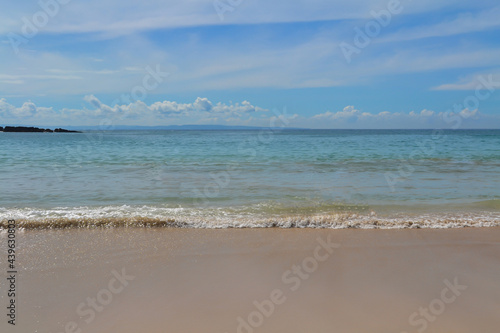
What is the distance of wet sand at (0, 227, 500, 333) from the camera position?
392cm

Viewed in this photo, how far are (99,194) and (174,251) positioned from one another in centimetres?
579

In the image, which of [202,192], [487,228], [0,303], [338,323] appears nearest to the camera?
[338,323]

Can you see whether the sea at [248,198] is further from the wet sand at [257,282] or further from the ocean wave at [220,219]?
the wet sand at [257,282]

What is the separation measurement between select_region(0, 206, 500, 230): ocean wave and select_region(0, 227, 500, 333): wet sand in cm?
57

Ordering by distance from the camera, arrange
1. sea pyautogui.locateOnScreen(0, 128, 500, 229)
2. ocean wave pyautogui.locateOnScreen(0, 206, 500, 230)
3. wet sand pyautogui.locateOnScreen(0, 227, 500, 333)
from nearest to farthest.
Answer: wet sand pyautogui.locateOnScreen(0, 227, 500, 333) → ocean wave pyautogui.locateOnScreen(0, 206, 500, 230) → sea pyautogui.locateOnScreen(0, 128, 500, 229)

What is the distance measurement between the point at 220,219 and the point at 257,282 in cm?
346

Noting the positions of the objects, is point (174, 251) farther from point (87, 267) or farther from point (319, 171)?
point (319, 171)

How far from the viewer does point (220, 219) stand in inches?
324

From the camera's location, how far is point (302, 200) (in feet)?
33.9

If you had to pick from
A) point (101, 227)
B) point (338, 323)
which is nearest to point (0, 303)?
point (101, 227)

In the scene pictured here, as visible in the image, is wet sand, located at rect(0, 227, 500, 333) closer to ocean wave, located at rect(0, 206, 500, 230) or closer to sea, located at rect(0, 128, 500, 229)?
ocean wave, located at rect(0, 206, 500, 230)

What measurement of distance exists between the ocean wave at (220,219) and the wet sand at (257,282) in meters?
0.57

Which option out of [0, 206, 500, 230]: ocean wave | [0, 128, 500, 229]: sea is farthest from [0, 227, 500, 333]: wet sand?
[0, 128, 500, 229]: sea

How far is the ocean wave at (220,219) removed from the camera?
774cm
